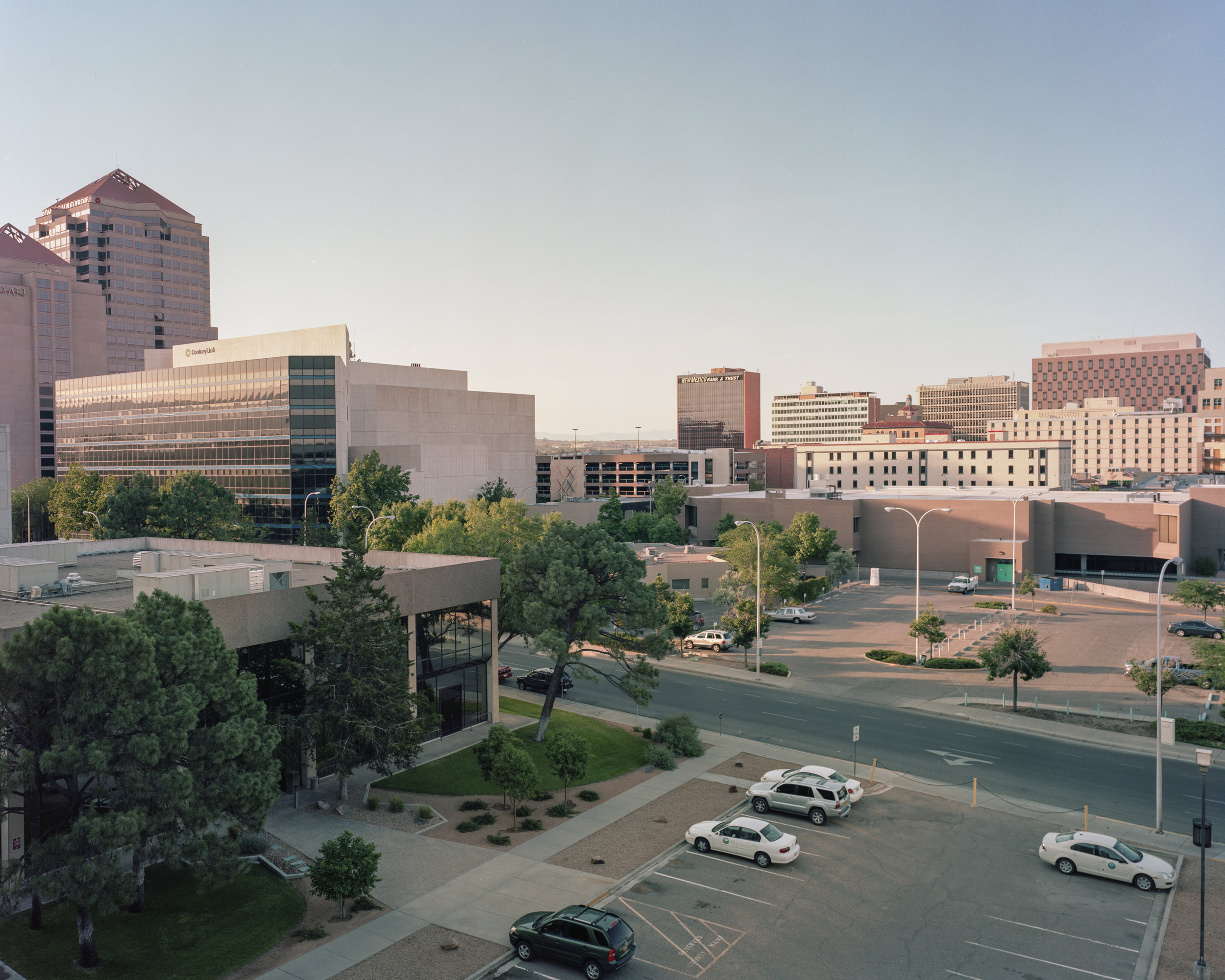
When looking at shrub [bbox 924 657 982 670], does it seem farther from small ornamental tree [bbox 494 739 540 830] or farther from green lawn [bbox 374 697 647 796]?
small ornamental tree [bbox 494 739 540 830]

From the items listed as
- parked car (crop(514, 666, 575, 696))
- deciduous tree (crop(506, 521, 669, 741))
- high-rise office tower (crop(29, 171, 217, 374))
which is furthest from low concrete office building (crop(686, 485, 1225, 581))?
high-rise office tower (crop(29, 171, 217, 374))

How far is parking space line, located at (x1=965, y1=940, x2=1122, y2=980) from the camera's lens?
830 inches

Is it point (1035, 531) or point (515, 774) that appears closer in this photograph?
point (515, 774)

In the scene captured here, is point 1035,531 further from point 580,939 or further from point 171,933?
point 171,933

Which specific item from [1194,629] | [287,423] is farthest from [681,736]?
[287,423]

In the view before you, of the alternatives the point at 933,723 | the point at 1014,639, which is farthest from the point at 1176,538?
the point at 933,723

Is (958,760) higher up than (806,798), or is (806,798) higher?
(806,798)

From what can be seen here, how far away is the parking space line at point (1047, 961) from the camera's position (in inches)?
830

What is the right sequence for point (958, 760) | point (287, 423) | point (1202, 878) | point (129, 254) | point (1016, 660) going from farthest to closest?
1. point (129, 254)
2. point (287, 423)
3. point (1016, 660)
4. point (958, 760)
5. point (1202, 878)

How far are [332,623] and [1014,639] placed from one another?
36.8m

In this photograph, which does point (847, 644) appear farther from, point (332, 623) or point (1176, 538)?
point (1176, 538)

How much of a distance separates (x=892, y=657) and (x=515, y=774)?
36.6 metres

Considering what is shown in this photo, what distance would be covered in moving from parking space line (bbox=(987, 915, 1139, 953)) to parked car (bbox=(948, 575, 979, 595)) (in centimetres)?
Answer: 7175

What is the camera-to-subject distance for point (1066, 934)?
23.2m
